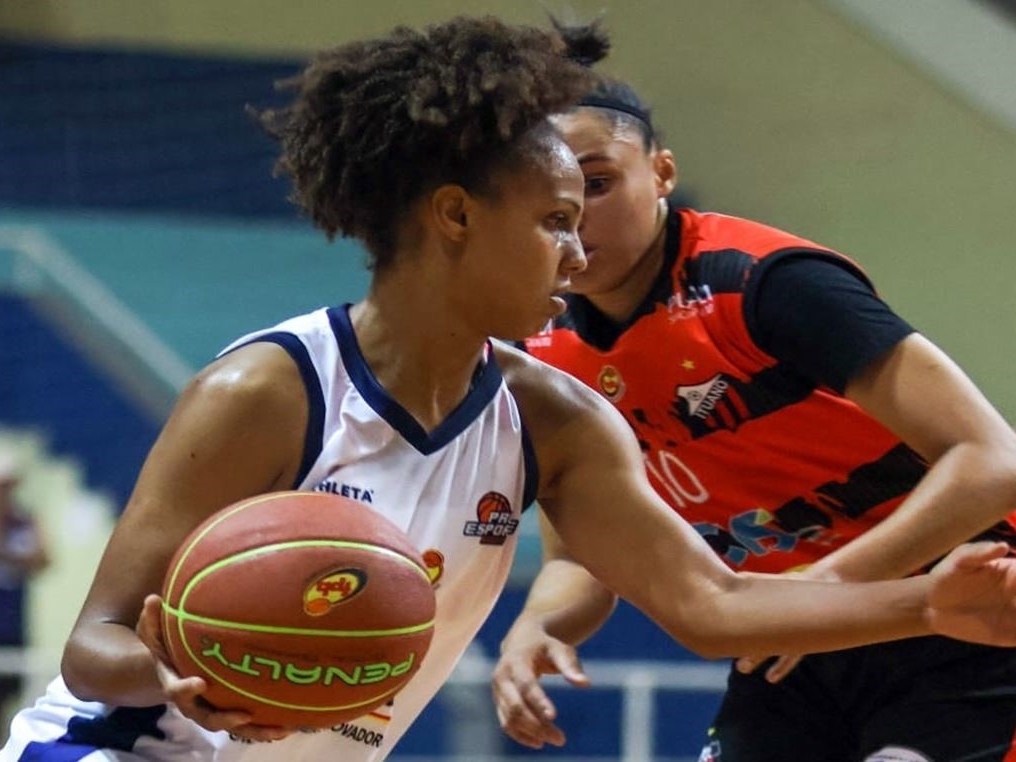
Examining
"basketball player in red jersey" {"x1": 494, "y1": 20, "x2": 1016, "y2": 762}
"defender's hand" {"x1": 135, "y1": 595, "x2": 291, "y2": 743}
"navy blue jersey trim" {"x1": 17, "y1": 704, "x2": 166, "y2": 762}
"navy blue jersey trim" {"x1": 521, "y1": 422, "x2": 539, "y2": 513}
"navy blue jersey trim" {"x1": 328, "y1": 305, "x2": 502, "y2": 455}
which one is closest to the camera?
"defender's hand" {"x1": 135, "y1": 595, "x2": 291, "y2": 743}

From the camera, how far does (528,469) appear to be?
233 centimetres

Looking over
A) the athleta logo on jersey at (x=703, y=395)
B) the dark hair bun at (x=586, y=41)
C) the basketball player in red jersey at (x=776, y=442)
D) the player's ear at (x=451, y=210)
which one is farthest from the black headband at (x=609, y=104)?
the player's ear at (x=451, y=210)

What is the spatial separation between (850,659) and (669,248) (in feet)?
2.30

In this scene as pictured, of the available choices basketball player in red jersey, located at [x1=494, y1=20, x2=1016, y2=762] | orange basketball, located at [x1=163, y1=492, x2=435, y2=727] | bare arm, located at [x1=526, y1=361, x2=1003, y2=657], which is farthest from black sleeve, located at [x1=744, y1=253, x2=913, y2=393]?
orange basketball, located at [x1=163, y1=492, x2=435, y2=727]

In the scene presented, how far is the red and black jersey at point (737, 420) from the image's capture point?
2.68 metres

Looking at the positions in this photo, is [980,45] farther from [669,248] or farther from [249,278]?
[669,248]

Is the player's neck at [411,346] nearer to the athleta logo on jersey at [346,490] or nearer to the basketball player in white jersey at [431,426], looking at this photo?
the basketball player in white jersey at [431,426]

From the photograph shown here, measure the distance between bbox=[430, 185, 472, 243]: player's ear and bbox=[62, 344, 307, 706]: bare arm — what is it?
0.29m

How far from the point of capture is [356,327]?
7.39 ft

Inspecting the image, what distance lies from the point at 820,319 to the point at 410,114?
70cm

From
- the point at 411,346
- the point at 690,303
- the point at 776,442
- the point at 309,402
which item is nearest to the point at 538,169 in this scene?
the point at 411,346

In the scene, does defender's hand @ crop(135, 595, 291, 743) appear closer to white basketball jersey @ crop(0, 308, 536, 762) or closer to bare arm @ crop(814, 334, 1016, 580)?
white basketball jersey @ crop(0, 308, 536, 762)

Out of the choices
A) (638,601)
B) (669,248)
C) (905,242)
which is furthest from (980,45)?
(638,601)

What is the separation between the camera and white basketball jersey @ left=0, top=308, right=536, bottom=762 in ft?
6.95
